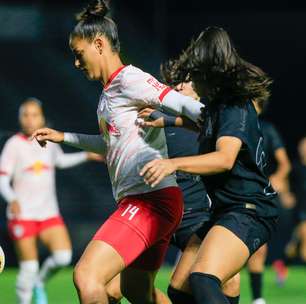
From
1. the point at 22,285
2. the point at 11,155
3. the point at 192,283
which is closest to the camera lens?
the point at 192,283

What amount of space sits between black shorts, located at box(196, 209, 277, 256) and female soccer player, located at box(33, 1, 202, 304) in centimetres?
48

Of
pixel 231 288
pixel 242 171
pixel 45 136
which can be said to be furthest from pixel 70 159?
pixel 242 171

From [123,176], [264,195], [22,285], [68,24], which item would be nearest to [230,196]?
[264,195]

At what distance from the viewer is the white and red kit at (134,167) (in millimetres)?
6672

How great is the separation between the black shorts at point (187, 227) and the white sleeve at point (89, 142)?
37.5 inches

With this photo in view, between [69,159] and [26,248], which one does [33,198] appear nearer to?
[69,159]

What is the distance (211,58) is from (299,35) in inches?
559

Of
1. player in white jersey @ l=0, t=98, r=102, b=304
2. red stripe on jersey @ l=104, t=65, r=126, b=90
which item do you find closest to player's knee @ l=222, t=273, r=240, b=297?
red stripe on jersey @ l=104, t=65, r=126, b=90

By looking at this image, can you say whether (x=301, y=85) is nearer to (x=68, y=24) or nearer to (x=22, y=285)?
(x=68, y=24)

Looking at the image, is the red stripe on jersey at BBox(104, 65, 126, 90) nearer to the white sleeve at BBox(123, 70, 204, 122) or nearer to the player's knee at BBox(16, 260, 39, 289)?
the white sleeve at BBox(123, 70, 204, 122)

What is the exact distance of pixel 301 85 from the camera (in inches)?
805

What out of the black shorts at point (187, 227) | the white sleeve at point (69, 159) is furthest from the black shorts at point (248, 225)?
the white sleeve at point (69, 159)

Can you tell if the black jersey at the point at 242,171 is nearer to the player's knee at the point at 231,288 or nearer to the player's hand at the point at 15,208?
the player's knee at the point at 231,288

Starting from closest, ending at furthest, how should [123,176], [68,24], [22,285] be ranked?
[123,176] → [22,285] → [68,24]
